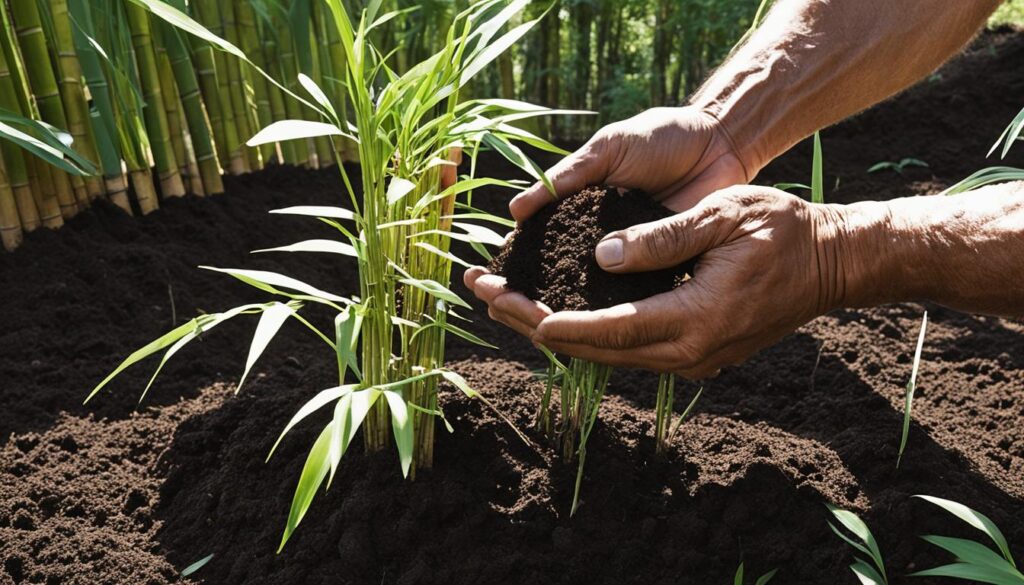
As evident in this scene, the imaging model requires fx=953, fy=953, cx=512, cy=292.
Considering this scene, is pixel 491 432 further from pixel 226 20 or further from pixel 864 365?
pixel 226 20

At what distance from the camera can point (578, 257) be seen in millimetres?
1345

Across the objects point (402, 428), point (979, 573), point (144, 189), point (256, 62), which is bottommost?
point (979, 573)

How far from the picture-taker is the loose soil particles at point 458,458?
4.20ft

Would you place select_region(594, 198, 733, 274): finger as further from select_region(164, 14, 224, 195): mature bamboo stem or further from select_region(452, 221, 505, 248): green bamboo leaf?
select_region(164, 14, 224, 195): mature bamboo stem

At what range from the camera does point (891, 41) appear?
172 cm

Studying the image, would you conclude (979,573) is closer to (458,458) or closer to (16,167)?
(458,458)

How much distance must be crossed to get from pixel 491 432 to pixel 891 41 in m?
1.02

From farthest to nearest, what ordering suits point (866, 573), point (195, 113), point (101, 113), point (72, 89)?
1. point (195, 113)
2. point (72, 89)
3. point (101, 113)
4. point (866, 573)

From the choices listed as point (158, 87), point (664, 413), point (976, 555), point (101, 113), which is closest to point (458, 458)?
point (664, 413)

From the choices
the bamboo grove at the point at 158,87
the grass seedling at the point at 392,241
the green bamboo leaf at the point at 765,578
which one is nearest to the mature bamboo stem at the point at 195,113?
the bamboo grove at the point at 158,87

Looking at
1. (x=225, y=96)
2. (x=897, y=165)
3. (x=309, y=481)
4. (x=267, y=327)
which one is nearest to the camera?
(x=309, y=481)

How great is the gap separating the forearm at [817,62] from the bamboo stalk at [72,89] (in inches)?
53.2

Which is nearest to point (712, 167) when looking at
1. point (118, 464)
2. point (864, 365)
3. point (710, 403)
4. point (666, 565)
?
point (710, 403)

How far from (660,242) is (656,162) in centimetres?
35
